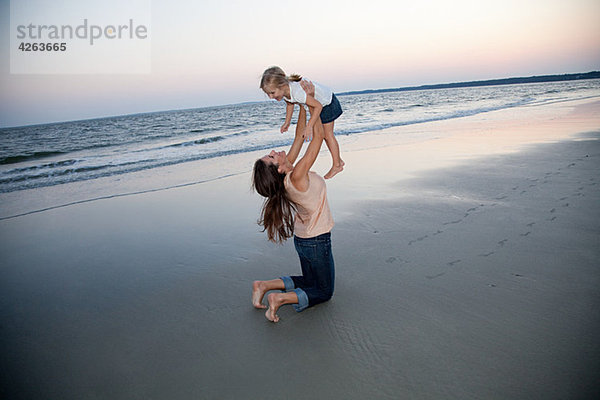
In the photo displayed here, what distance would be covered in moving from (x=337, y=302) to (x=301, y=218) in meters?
0.74

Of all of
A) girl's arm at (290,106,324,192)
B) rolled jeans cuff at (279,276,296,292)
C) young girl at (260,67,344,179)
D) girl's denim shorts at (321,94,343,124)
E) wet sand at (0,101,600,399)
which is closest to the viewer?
wet sand at (0,101,600,399)

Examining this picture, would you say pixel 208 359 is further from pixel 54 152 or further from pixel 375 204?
pixel 54 152

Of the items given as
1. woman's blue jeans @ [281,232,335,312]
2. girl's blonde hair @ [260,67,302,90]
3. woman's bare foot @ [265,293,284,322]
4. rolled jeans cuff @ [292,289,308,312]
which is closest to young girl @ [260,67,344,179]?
girl's blonde hair @ [260,67,302,90]

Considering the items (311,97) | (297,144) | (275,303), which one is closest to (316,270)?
(275,303)

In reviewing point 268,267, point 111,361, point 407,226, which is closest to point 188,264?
point 268,267

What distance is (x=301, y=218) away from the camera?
9.98 feet

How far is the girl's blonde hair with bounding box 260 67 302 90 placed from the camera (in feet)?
12.6

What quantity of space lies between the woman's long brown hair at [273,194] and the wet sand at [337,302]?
720 millimetres

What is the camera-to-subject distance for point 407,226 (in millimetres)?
4469

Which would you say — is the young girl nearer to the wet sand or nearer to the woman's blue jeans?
the woman's blue jeans

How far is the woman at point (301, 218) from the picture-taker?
288cm

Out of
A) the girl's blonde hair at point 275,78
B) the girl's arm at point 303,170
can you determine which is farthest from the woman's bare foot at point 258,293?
the girl's blonde hair at point 275,78

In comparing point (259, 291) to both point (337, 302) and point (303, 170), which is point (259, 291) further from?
point (303, 170)

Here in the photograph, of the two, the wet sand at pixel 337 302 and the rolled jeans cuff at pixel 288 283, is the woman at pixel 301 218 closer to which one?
the rolled jeans cuff at pixel 288 283
